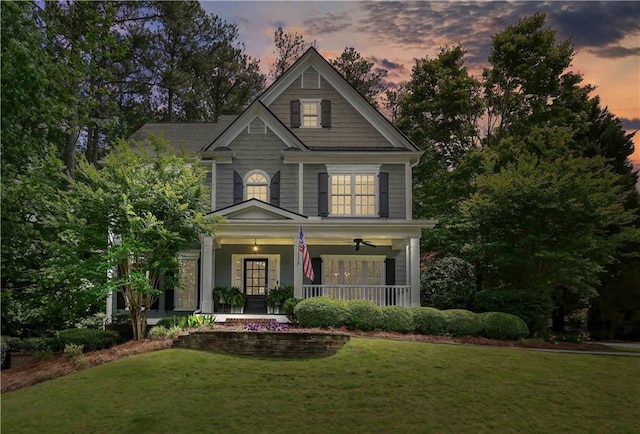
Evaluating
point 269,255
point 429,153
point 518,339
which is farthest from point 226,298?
point 429,153

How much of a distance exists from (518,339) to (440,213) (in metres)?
10.3

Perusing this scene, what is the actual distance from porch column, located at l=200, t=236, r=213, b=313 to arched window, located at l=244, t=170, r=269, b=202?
10.7 feet

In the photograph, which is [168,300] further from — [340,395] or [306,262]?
[340,395]

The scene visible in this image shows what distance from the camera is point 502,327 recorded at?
49.1 feet

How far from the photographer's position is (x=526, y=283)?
730 inches

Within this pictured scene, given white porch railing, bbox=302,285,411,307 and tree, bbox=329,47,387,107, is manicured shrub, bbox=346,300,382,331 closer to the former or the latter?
→ white porch railing, bbox=302,285,411,307

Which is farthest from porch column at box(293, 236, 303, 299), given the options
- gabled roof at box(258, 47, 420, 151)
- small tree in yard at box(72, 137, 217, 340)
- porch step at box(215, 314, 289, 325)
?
gabled roof at box(258, 47, 420, 151)

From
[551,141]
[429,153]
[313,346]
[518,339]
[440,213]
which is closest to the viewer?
[313,346]

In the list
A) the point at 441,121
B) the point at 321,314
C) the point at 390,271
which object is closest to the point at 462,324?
the point at 321,314

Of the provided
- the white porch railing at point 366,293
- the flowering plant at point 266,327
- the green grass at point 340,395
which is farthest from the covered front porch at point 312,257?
the green grass at point 340,395

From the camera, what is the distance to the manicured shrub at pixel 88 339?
13656mm

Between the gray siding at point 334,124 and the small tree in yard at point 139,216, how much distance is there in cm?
674

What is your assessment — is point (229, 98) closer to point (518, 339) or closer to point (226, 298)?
point (226, 298)

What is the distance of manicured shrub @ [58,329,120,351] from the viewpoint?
44.8 ft
